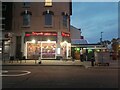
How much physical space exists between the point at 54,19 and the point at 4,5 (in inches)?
325

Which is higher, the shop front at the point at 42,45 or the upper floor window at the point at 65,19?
the upper floor window at the point at 65,19

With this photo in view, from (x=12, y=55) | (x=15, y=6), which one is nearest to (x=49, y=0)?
(x=15, y=6)

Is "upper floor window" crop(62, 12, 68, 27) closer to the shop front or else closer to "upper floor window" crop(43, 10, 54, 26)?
"upper floor window" crop(43, 10, 54, 26)

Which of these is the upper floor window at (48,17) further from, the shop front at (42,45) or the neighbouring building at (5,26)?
the neighbouring building at (5,26)

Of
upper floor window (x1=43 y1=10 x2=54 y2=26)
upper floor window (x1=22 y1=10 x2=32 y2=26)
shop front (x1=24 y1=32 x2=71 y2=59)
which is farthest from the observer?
upper floor window (x1=22 y1=10 x2=32 y2=26)

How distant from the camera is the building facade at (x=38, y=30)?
46656 mm

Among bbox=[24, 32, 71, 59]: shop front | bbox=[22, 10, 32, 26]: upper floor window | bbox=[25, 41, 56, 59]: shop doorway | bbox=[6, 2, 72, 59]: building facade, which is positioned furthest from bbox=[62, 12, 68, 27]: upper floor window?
bbox=[22, 10, 32, 26]: upper floor window

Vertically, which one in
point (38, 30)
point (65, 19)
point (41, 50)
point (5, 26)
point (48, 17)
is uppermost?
point (48, 17)

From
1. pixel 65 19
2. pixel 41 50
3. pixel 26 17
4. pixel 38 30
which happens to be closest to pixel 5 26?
pixel 26 17

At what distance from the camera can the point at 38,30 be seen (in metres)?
Answer: 46.6

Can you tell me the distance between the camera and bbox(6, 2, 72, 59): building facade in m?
46.7

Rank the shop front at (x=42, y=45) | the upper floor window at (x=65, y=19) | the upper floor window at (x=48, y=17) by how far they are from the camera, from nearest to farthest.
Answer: the shop front at (x=42, y=45) < the upper floor window at (x=48, y=17) < the upper floor window at (x=65, y=19)

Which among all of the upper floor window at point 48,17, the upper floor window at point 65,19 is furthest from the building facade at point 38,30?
the upper floor window at point 65,19

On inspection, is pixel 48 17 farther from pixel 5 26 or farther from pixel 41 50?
pixel 5 26
